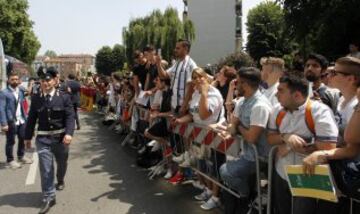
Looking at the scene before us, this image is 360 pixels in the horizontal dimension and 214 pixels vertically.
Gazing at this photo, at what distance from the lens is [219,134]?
5.86 metres

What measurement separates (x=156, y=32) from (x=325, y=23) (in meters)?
33.8

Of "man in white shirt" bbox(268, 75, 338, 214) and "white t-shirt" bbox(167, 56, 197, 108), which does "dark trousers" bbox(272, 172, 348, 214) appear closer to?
"man in white shirt" bbox(268, 75, 338, 214)

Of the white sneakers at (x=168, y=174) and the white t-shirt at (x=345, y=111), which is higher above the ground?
the white t-shirt at (x=345, y=111)

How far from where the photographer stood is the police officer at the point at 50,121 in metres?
7.05

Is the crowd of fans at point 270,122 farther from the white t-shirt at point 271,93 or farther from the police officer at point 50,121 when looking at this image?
the police officer at point 50,121

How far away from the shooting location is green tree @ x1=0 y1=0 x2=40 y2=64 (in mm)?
47688

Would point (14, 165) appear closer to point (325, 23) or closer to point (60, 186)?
point (60, 186)

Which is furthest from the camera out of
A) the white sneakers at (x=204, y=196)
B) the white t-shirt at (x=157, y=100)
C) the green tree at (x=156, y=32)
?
the green tree at (x=156, y=32)

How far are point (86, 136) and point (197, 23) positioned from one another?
74.4m

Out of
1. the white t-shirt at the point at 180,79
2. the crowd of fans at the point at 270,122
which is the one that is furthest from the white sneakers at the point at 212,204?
the white t-shirt at the point at 180,79

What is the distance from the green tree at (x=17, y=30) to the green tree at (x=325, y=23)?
3327 centimetres

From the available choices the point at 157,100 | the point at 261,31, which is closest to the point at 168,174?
the point at 157,100

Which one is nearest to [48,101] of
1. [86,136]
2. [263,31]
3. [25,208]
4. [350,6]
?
[25,208]

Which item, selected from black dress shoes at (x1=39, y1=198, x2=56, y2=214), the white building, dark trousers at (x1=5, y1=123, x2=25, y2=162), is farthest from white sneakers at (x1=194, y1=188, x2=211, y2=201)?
the white building
